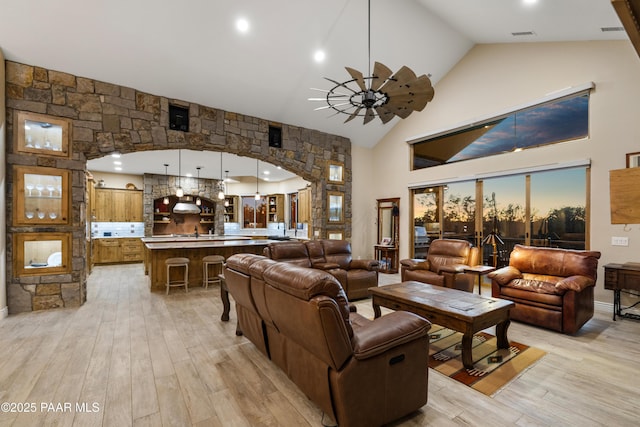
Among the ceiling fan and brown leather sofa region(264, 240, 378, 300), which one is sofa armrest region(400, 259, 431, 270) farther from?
the ceiling fan

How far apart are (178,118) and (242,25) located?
6.98ft

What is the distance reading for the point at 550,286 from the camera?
365cm

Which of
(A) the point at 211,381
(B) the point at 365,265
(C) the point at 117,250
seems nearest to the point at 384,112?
(B) the point at 365,265

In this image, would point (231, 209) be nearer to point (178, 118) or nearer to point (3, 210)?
point (178, 118)

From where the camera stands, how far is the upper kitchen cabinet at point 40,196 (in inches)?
164

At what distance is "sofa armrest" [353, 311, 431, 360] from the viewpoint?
5.75 ft

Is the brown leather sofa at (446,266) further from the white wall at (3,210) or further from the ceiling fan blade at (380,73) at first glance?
the white wall at (3,210)

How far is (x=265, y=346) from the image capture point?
2684 mm

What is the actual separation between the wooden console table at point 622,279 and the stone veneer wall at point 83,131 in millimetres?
6183

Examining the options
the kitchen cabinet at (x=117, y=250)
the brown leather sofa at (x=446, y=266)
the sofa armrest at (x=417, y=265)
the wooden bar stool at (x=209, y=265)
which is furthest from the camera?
the kitchen cabinet at (x=117, y=250)

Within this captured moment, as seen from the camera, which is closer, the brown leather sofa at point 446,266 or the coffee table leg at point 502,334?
the coffee table leg at point 502,334

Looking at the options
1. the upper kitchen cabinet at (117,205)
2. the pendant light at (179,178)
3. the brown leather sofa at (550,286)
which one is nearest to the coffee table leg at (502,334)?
the brown leather sofa at (550,286)

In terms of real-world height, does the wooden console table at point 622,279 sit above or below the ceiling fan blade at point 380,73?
below

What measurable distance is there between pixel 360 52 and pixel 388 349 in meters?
5.21
